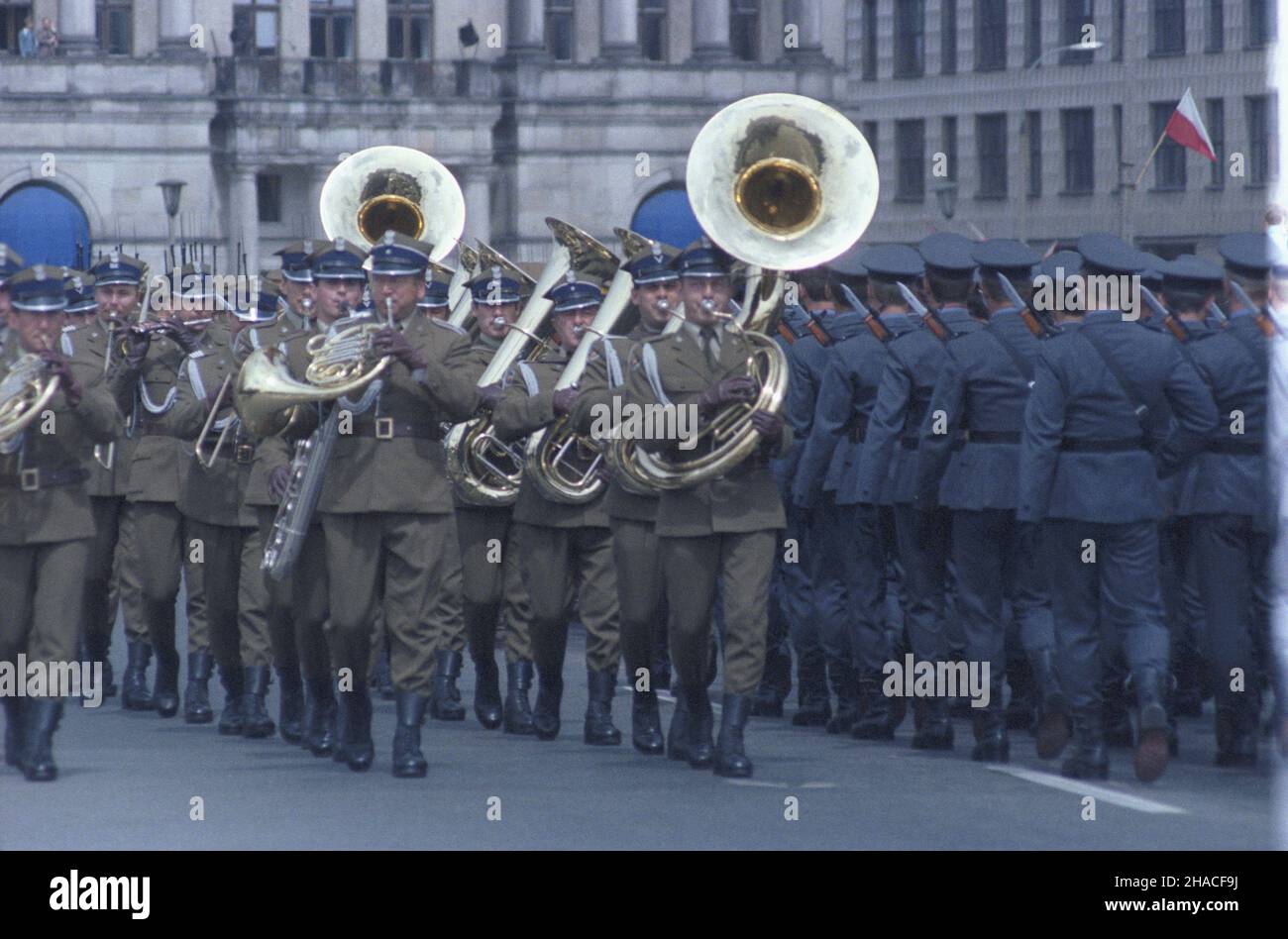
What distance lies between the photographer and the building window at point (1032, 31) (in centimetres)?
6819

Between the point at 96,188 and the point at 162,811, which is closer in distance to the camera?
the point at 162,811

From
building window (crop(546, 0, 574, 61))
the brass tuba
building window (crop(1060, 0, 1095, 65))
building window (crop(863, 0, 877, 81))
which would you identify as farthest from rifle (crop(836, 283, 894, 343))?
building window (crop(863, 0, 877, 81))

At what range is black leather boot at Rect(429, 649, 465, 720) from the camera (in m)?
14.4

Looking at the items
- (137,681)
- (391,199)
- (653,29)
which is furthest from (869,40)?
(137,681)

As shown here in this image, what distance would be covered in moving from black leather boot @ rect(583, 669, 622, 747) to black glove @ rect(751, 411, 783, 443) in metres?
2.11

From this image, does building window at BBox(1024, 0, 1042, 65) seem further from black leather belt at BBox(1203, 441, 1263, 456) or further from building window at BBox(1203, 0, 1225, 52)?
black leather belt at BBox(1203, 441, 1263, 456)

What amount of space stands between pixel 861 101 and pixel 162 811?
6345 centimetres

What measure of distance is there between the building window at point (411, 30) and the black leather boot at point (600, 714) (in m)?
51.0

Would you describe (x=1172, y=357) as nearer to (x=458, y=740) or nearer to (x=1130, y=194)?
(x=458, y=740)

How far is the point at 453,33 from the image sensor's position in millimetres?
62906

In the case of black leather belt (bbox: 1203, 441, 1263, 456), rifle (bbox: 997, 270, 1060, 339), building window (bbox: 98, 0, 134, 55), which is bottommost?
black leather belt (bbox: 1203, 441, 1263, 456)

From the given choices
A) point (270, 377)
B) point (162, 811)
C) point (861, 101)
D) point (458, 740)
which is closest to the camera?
point (162, 811)
